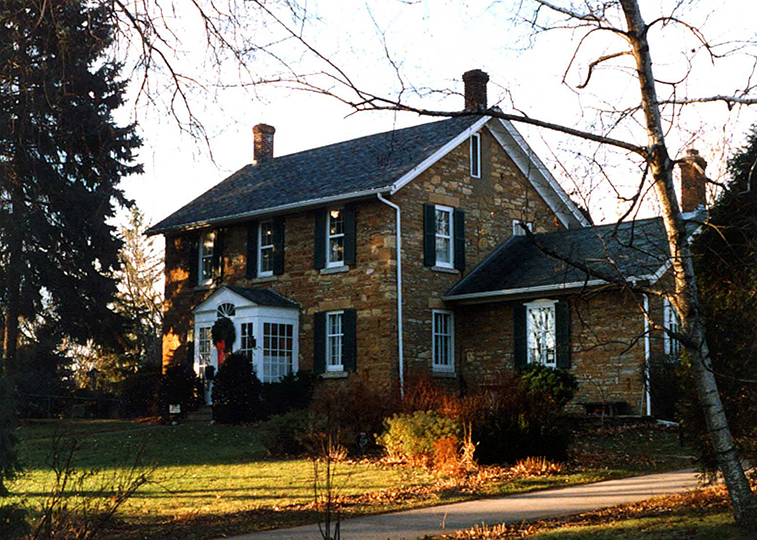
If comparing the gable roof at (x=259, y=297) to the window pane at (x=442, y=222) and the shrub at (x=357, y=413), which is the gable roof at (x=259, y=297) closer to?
the window pane at (x=442, y=222)

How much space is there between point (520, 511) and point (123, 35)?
633 centimetres

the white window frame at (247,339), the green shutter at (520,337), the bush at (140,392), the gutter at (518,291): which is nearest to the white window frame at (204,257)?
the bush at (140,392)

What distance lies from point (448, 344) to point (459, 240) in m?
2.93

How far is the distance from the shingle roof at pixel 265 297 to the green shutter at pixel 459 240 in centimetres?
468

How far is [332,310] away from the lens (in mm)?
24578

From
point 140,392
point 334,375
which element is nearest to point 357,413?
point 334,375

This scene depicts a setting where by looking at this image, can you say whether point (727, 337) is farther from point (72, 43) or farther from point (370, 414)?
point (370, 414)

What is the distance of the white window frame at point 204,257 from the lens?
2835 centimetres

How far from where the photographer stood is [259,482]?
13391mm

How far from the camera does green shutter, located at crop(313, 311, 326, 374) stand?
2458cm

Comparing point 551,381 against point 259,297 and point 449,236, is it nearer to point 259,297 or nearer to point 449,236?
point 449,236

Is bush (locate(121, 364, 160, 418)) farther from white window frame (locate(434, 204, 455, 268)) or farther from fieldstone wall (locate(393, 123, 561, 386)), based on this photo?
white window frame (locate(434, 204, 455, 268))

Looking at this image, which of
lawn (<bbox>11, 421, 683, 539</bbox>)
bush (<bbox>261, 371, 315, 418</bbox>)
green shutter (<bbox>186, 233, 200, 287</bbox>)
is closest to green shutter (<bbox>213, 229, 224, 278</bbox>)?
green shutter (<bbox>186, 233, 200, 287</bbox>)

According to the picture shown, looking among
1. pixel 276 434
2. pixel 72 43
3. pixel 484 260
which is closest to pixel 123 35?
pixel 72 43
